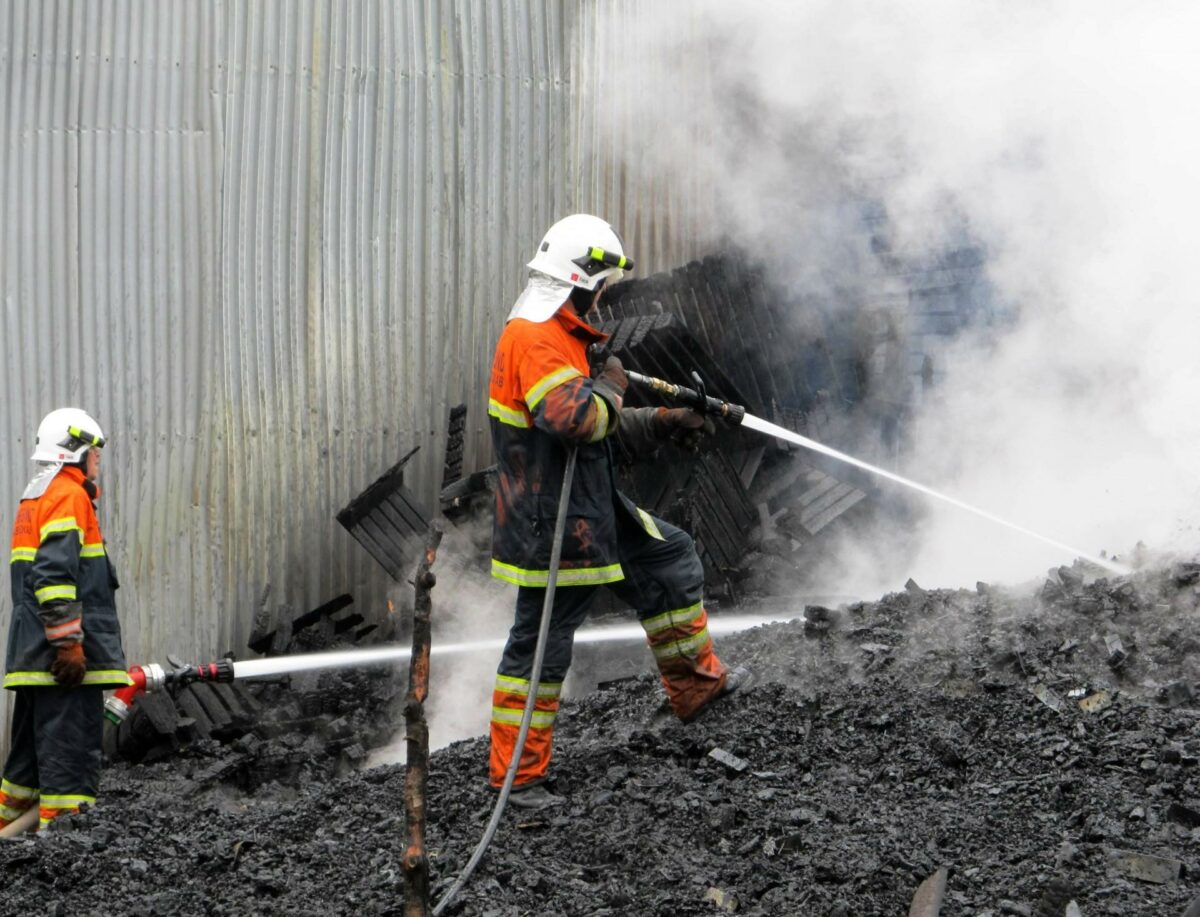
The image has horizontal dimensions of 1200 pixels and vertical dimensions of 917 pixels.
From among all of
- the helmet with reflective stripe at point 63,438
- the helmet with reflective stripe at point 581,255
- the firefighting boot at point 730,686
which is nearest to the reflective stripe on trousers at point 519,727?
the firefighting boot at point 730,686

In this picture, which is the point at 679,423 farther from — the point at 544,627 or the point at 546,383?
the point at 544,627

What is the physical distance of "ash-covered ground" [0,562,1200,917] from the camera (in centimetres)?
422

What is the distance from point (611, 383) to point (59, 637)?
297 cm

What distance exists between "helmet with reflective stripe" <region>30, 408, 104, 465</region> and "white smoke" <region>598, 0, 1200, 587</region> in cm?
452

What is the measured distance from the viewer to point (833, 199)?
32.6ft

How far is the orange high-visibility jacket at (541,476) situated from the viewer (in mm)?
5137

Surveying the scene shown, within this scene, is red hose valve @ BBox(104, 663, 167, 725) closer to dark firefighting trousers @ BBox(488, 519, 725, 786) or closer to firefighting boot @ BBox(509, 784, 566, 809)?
dark firefighting trousers @ BBox(488, 519, 725, 786)

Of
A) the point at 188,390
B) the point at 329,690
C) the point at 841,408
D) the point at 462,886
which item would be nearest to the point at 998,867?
the point at 462,886

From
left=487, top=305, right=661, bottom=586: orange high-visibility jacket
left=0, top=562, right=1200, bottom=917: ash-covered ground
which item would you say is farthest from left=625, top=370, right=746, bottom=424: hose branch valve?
left=0, top=562, right=1200, bottom=917: ash-covered ground

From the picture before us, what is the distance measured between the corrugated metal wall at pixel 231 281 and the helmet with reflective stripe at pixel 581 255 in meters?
4.27

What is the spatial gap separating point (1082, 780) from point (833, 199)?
19.5 feet

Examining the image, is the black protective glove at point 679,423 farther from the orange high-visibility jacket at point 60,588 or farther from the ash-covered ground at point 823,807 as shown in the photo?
the orange high-visibility jacket at point 60,588

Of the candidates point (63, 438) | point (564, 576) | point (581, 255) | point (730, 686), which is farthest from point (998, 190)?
point (63, 438)

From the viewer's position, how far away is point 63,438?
686 centimetres
